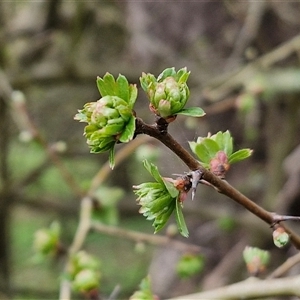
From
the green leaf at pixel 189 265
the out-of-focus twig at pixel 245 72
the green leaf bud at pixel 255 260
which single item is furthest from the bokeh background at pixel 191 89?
the green leaf bud at pixel 255 260

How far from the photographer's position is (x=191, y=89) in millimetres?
2143

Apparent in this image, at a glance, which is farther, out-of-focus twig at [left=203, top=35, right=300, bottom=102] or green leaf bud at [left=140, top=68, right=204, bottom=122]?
out-of-focus twig at [left=203, top=35, right=300, bottom=102]

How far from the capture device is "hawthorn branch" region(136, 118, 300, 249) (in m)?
0.56

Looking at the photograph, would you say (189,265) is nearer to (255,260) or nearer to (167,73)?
(255,260)

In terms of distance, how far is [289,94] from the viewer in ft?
6.77

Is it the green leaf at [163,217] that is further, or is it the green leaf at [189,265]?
the green leaf at [189,265]

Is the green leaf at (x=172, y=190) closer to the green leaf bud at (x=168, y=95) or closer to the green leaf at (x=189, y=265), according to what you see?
the green leaf bud at (x=168, y=95)

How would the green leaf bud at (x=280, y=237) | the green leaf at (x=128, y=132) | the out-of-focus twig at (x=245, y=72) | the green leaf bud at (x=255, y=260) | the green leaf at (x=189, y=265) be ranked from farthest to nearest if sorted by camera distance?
1. the out-of-focus twig at (x=245, y=72)
2. the green leaf at (x=189, y=265)
3. the green leaf bud at (x=255, y=260)
4. the green leaf bud at (x=280, y=237)
5. the green leaf at (x=128, y=132)

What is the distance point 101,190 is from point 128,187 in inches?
68.9

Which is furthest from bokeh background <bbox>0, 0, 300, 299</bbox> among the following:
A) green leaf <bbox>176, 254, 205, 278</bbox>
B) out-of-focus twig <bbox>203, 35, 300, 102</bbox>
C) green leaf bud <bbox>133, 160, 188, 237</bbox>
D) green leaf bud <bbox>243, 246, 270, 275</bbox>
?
green leaf bud <bbox>133, 160, 188, 237</bbox>

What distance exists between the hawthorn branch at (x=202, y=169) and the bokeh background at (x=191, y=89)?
3.03 ft

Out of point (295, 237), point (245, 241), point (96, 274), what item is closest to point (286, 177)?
point (245, 241)

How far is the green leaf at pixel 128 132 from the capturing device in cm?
56

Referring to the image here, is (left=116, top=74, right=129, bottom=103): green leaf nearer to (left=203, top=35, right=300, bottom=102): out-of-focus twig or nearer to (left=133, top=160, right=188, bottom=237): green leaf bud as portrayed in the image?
(left=133, top=160, right=188, bottom=237): green leaf bud
